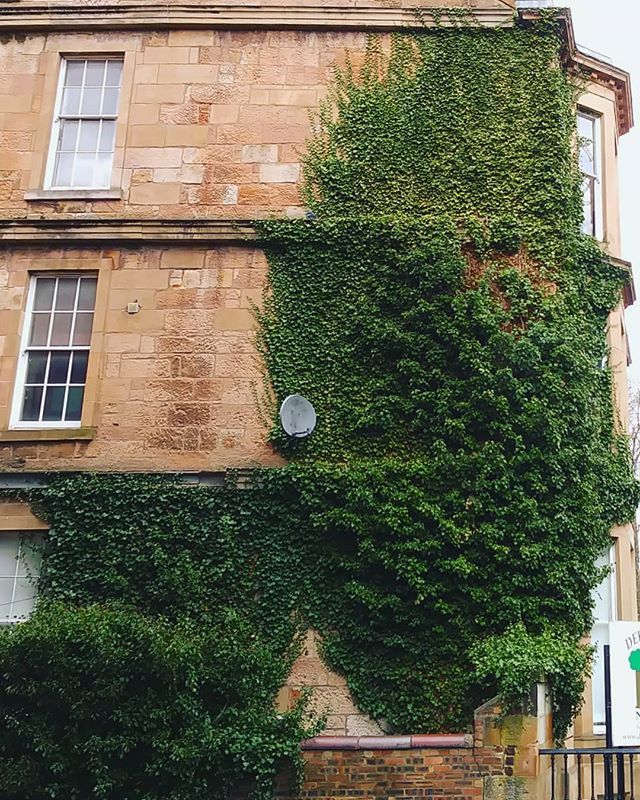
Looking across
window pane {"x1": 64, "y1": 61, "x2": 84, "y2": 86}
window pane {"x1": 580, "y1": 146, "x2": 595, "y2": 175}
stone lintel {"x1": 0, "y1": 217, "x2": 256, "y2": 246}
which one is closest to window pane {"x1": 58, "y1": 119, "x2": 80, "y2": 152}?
window pane {"x1": 64, "y1": 61, "x2": 84, "y2": 86}

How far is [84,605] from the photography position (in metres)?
12.1

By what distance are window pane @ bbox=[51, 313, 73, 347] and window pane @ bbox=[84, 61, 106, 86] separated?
4.16 metres

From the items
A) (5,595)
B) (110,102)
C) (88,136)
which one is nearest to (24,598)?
(5,595)

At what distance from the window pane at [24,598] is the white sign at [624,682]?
298 inches

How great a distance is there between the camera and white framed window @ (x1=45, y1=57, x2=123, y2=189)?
14.6m

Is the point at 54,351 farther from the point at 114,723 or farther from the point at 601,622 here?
the point at 601,622

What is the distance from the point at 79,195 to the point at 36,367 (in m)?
2.82

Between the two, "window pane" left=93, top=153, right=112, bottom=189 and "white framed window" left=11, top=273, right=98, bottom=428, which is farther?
"window pane" left=93, top=153, right=112, bottom=189

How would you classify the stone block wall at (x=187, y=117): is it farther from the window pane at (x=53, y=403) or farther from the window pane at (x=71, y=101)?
the window pane at (x=53, y=403)

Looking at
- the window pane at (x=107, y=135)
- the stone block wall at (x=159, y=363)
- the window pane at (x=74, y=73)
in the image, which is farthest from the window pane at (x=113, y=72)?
the stone block wall at (x=159, y=363)

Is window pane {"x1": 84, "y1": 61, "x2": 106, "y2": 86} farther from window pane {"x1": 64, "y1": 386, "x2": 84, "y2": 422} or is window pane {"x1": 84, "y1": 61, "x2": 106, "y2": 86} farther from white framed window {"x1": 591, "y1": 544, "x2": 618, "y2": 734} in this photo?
white framed window {"x1": 591, "y1": 544, "x2": 618, "y2": 734}

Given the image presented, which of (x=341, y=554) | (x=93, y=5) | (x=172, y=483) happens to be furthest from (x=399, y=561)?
(x=93, y=5)

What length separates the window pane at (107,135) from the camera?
1468 cm

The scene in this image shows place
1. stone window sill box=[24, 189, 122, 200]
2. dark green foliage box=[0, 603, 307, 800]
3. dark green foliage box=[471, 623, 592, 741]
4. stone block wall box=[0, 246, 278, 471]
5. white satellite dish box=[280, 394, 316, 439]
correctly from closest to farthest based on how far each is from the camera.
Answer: dark green foliage box=[0, 603, 307, 800] → dark green foliage box=[471, 623, 592, 741] → white satellite dish box=[280, 394, 316, 439] → stone block wall box=[0, 246, 278, 471] → stone window sill box=[24, 189, 122, 200]
